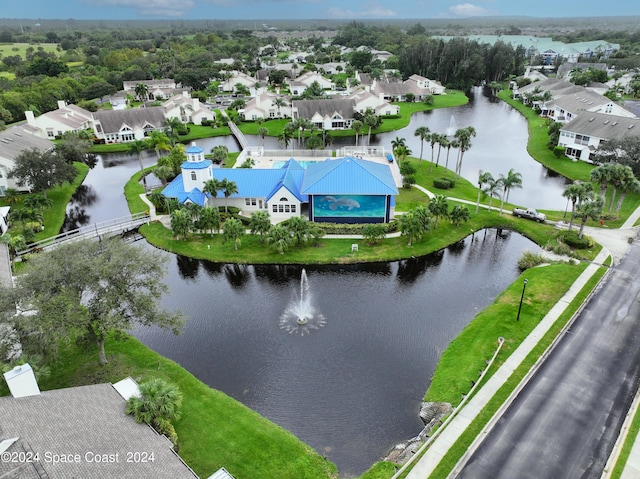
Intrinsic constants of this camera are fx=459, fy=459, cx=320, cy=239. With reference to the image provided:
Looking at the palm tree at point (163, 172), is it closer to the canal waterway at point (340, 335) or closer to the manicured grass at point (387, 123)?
the canal waterway at point (340, 335)

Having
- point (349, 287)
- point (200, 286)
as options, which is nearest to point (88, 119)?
point (200, 286)

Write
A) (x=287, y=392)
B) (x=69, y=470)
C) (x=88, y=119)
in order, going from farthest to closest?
(x=88, y=119)
(x=287, y=392)
(x=69, y=470)

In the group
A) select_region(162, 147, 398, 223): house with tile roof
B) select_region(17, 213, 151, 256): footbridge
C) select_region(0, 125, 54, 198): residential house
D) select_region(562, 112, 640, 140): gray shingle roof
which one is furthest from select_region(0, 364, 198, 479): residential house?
select_region(562, 112, 640, 140): gray shingle roof

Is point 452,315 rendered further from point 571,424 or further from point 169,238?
point 169,238

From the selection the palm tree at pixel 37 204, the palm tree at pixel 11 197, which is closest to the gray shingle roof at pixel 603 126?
the palm tree at pixel 37 204

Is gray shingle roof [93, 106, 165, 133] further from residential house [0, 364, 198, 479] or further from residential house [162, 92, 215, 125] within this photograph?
residential house [0, 364, 198, 479]

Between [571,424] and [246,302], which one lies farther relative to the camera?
[246,302]
